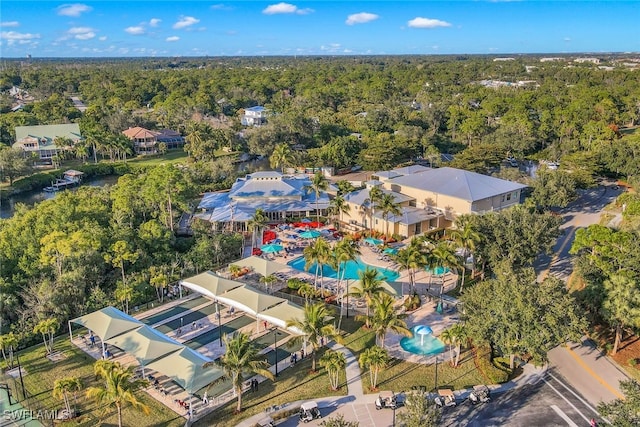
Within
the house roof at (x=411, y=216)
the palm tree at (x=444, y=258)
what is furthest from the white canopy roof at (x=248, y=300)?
the house roof at (x=411, y=216)

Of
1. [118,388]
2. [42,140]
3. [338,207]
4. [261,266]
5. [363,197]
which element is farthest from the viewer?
[42,140]

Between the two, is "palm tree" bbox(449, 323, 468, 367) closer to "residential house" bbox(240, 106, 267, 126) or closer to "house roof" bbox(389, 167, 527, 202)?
"house roof" bbox(389, 167, 527, 202)

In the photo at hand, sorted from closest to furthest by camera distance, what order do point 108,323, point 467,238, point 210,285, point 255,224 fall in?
point 108,323 < point 210,285 < point 467,238 < point 255,224

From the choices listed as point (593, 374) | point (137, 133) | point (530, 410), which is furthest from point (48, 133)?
point (593, 374)

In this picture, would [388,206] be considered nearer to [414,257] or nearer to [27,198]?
[414,257]

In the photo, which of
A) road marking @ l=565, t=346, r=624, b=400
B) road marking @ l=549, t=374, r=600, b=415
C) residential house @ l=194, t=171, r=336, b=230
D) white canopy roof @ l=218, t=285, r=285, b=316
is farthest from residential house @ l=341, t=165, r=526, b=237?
road marking @ l=549, t=374, r=600, b=415

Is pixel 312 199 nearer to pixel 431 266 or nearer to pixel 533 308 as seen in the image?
pixel 431 266
